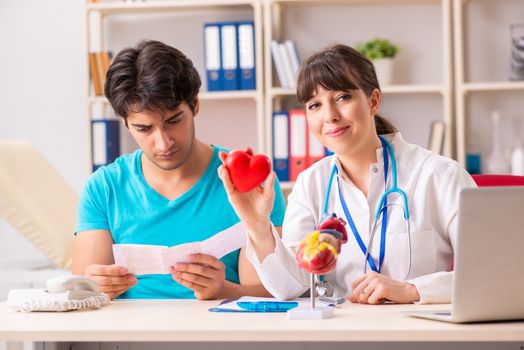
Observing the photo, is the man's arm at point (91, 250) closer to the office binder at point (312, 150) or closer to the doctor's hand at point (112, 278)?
the doctor's hand at point (112, 278)

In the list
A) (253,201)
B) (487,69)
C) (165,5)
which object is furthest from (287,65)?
(253,201)

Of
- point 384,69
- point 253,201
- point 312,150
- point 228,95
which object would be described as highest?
point 384,69

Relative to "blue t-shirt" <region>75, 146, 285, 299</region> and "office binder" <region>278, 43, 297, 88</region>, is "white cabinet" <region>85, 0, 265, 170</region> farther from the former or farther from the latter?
"blue t-shirt" <region>75, 146, 285, 299</region>

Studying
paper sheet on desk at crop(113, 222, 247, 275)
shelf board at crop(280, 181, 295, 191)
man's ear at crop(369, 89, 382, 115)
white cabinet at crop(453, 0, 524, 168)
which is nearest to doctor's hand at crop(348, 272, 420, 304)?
paper sheet on desk at crop(113, 222, 247, 275)

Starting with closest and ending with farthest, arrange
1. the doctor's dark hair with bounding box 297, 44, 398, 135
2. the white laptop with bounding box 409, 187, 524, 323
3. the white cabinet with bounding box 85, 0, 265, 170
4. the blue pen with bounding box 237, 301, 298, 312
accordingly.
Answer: the white laptop with bounding box 409, 187, 524, 323
the blue pen with bounding box 237, 301, 298, 312
the doctor's dark hair with bounding box 297, 44, 398, 135
the white cabinet with bounding box 85, 0, 265, 170

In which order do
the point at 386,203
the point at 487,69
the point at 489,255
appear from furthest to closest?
the point at 487,69 < the point at 386,203 < the point at 489,255

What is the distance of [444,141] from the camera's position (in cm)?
391

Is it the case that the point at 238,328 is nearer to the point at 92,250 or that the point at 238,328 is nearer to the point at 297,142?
the point at 92,250

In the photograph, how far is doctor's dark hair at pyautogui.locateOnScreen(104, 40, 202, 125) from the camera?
203 centimetres

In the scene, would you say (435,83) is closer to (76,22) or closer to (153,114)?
(76,22)

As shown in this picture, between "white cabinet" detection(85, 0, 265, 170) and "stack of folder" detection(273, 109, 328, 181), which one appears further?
"white cabinet" detection(85, 0, 265, 170)

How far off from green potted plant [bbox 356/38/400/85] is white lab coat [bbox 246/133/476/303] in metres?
1.94

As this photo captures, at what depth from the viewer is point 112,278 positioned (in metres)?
1.87

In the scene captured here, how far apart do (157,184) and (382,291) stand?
73 centimetres
